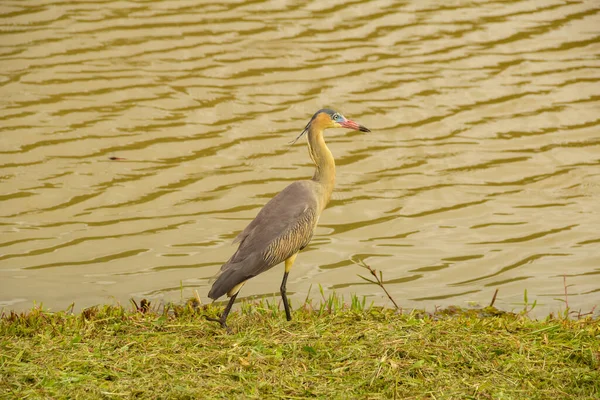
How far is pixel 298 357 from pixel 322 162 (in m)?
1.65

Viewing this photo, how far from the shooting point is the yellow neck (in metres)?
6.62

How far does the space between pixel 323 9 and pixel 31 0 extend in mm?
4298

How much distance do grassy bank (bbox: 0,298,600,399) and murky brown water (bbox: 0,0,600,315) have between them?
136 cm

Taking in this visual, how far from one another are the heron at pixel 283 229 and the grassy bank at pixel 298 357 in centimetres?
31

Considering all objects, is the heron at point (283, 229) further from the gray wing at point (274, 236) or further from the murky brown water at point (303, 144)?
the murky brown water at point (303, 144)

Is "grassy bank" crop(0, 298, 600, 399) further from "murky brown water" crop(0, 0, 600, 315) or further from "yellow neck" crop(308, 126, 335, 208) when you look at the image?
"murky brown water" crop(0, 0, 600, 315)

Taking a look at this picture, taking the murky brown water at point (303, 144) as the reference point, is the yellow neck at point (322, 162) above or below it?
above

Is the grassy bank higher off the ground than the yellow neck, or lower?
lower

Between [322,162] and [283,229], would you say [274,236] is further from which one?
[322,162]

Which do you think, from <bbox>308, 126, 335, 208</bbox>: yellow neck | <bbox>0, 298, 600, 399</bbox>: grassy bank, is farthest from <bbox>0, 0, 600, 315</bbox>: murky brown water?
<bbox>0, 298, 600, 399</bbox>: grassy bank

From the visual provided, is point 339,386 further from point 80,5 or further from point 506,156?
point 80,5

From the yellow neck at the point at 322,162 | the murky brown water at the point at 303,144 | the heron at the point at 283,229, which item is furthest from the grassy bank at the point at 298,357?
the murky brown water at the point at 303,144

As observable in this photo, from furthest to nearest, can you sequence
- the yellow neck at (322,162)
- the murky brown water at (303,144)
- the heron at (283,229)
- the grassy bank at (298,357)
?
the murky brown water at (303,144) → the yellow neck at (322,162) → the heron at (283,229) → the grassy bank at (298,357)

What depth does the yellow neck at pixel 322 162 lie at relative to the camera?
662cm
